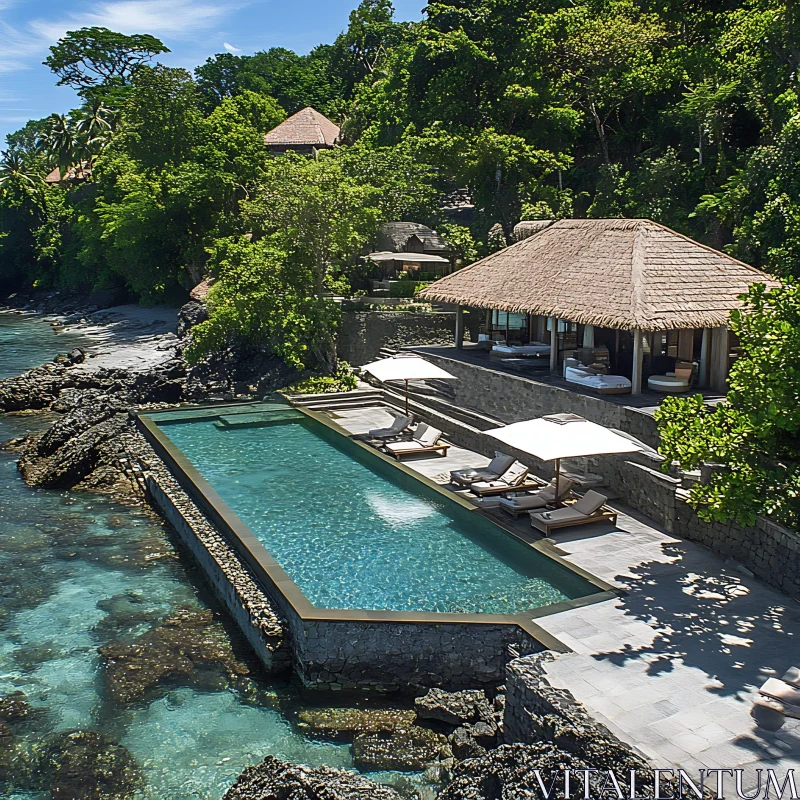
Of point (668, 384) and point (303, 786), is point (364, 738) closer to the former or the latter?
point (303, 786)

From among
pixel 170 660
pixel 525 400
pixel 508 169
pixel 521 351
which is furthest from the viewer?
pixel 508 169

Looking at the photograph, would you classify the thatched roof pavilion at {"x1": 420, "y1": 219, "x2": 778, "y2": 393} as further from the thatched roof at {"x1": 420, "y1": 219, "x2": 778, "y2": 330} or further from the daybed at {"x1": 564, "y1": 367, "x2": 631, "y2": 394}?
the daybed at {"x1": 564, "y1": 367, "x2": 631, "y2": 394}

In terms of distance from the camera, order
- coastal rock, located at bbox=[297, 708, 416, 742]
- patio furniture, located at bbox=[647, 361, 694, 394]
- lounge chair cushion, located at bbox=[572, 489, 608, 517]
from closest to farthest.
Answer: coastal rock, located at bbox=[297, 708, 416, 742] → lounge chair cushion, located at bbox=[572, 489, 608, 517] → patio furniture, located at bbox=[647, 361, 694, 394]

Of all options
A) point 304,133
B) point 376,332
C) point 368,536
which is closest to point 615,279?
point 368,536

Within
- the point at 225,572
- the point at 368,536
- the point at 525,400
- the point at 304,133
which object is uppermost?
the point at 304,133

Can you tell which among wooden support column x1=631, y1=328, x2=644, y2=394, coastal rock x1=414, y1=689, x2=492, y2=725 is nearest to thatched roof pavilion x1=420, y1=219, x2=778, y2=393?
wooden support column x1=631, y1=328, x2=644, y2=394

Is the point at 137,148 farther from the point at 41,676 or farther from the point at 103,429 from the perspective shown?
the point at 41,676
